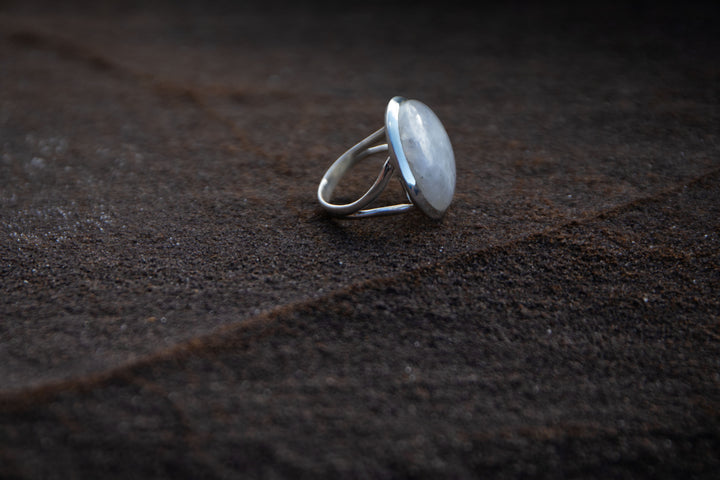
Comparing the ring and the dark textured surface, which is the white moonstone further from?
the dark textured surface

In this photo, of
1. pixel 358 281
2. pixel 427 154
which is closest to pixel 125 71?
pixel 427 154

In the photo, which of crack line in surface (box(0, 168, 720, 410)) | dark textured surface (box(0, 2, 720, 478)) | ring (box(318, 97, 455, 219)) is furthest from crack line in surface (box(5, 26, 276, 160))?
crack line in surface (box(0, 168, 720, 410))

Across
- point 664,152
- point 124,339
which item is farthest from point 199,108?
point 664,152

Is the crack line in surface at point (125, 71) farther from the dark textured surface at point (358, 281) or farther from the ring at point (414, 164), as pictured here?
the ring at point (414, 164)

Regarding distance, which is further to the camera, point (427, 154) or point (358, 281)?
point (427, 154)

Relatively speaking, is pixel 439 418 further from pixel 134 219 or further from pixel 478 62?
pixel 478 62

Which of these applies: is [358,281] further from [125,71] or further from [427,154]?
[125,71]
